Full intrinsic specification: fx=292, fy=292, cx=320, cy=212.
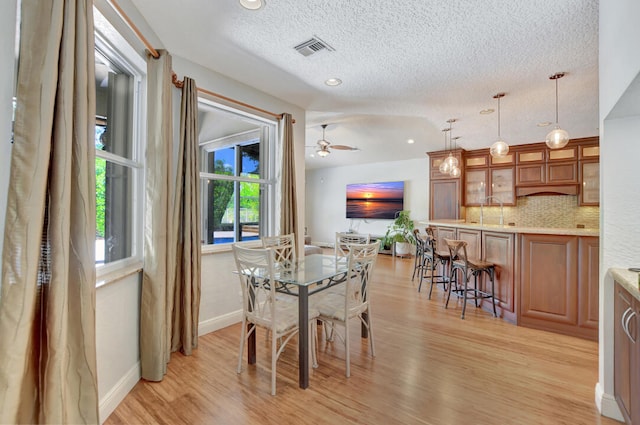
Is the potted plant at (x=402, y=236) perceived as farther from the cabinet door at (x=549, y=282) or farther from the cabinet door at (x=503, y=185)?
the cabinet door at (x=549, y=282)

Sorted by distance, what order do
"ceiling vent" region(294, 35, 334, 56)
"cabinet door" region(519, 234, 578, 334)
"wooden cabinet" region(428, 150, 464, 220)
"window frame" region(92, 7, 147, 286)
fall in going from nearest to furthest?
"window frame" region(92, 7, 147, 286)
"ceiling vent" region(294, 35, 334, 56)
"cabinet door" region(519, 234, 578, 334)
"wooden cabinet" region(428, 150, 464, 220)

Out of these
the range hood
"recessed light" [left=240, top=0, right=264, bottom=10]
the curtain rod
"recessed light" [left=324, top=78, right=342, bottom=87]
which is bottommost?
the range hood

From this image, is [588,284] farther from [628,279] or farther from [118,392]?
[118,392]

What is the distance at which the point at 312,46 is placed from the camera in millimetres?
2527

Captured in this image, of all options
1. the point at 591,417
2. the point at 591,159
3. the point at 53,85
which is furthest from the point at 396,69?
the point at 591,159

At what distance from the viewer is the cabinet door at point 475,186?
6.71 m

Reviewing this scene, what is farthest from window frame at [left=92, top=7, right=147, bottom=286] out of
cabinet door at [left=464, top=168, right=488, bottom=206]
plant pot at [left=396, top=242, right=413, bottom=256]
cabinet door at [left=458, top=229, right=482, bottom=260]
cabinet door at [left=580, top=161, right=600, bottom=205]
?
cabinet door at [left=580, top=161, right=600, bottom=205]

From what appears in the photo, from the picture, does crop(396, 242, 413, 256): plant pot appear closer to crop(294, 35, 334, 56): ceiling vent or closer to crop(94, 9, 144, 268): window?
crop(294, 35, 334, 56): ceiling vent

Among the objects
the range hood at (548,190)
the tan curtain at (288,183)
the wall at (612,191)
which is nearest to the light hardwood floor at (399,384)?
the wall at (612,191)

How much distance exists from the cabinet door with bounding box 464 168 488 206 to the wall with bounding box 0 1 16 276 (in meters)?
7.33

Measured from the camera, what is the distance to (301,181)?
4.06m

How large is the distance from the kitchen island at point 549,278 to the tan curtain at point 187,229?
11.2 feet

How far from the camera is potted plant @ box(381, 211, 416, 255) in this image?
304 inches

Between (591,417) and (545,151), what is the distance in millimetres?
5764
